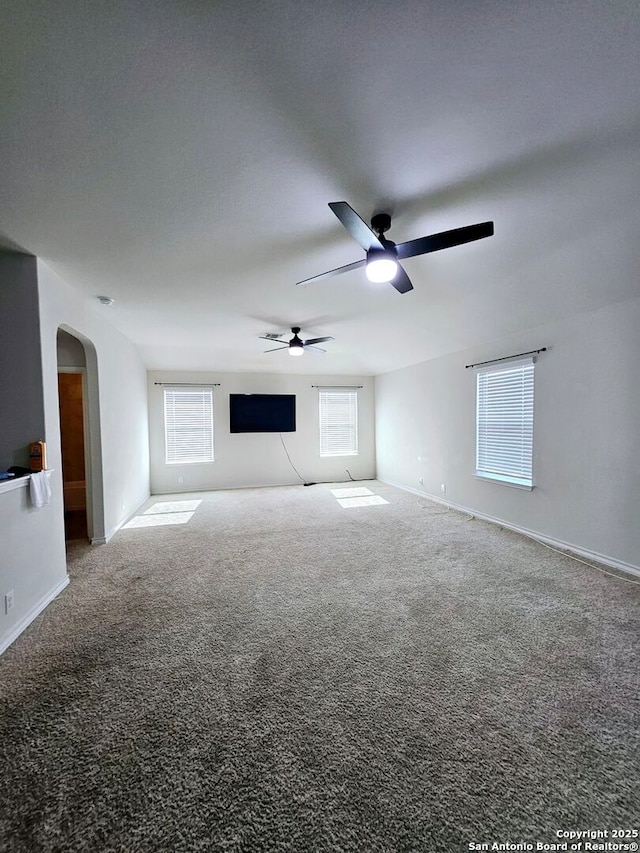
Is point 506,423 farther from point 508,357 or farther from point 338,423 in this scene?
point 338,423

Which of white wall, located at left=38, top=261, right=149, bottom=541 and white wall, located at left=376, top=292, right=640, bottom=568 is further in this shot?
white wall, located at left=376, top=292, right=640, bottom=568

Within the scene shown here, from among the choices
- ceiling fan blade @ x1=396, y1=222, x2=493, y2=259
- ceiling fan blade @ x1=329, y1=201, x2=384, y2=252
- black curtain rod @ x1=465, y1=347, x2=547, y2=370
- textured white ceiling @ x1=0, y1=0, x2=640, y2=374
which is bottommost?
black curtain rod @ x1=465, y1=347, x2=547, y2=370

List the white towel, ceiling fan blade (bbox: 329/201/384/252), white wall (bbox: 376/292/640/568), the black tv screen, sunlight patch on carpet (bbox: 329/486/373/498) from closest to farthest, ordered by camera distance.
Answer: ceiling fan blade (bbox: 329/201/384/252), the white towel, white wall (bbox: 376/292/640/568), sunlight patch on carpet (bbox: 329/486/373/498), the black tv screen

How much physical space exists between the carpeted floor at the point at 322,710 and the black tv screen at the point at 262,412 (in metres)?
4.00

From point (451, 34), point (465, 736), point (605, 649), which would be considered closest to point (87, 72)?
point (451, 34)

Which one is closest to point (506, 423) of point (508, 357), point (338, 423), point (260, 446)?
point (508, 357)

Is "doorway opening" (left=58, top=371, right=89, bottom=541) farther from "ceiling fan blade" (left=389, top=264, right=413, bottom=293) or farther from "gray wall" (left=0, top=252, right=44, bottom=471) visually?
"ceiling fan blade" (left=389, top=264, right=413, bottom=293)

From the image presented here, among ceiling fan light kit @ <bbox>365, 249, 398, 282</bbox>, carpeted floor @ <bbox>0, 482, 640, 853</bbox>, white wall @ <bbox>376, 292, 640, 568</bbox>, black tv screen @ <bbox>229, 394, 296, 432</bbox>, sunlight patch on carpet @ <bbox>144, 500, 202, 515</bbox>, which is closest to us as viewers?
carpeted floor @ <bbox>0, 482, 640, 853</bbox>

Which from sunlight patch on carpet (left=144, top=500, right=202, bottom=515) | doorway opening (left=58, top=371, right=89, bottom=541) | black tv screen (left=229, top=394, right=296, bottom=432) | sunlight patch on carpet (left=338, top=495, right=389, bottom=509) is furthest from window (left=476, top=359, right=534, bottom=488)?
doorway opening (left=58, top=371, right=89, bottom=541)

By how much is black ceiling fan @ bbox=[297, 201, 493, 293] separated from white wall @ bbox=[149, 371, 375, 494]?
482 centimetres

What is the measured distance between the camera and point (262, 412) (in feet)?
22.5

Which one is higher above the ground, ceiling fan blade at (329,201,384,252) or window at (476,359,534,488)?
ceiling fan blade at (329,201,384,252)

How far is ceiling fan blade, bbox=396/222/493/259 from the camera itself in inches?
70.3

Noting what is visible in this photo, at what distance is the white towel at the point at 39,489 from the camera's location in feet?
7.79
